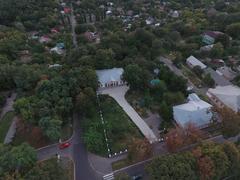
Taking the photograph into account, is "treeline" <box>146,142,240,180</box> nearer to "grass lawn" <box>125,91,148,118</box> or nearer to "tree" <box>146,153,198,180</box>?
"tree" <box>146,153,198,180</box>

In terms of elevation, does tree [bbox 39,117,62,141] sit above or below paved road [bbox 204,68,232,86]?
above

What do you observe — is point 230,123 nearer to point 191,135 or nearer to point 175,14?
point 191,135

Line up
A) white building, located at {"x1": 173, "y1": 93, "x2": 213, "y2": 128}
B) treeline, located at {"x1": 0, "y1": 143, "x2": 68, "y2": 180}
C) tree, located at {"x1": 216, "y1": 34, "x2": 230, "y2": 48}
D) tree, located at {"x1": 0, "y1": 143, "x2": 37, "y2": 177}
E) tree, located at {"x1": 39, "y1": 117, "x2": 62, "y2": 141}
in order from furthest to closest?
1. tree, located at {"x1": 216, "y1": 34, "x2": 230, "y2": 48}
2. white building, located at {"x1": 173, "y1": 93, "x2": 213, "y2": 128}
3. tree, located at {"x1": 39, "y1": 117, "x2": 62, "y2": 141}
4. tree, located at {"x1": 0, "y1": 143, "x2": 37, "y2": 177}
5. treeline, located at {"x1": 0, "y1": 143, "x2": 68, "y2": 180}

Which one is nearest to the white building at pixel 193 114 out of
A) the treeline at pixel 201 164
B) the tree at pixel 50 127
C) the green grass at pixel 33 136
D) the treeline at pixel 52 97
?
the treeline at pixel 201 164

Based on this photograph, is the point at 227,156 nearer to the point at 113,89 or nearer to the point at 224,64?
the point at 113,89

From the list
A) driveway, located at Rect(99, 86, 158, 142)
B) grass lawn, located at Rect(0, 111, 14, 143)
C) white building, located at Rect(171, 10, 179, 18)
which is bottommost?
grass lawn, located at Rect(0, 111, 14, 143)

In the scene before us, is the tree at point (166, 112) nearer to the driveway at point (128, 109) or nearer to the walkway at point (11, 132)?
the driveway at point (128, 109)

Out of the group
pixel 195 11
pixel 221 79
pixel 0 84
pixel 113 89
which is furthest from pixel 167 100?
pixel 195 11

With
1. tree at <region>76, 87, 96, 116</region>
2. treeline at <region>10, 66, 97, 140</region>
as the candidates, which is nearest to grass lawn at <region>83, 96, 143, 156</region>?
tree at <region>76, 87, 96, 116</region>
